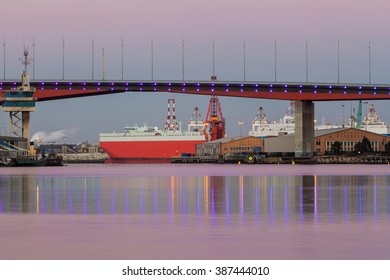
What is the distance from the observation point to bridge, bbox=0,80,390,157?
14125 centimetres

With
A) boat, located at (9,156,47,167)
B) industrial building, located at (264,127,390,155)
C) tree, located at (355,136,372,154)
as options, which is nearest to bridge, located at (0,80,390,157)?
boat, located at (9,156,47,167)

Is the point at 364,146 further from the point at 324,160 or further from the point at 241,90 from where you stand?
the point at 241,90

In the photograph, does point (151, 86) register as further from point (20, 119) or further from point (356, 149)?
point (356, 149)

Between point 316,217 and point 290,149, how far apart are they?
495ft

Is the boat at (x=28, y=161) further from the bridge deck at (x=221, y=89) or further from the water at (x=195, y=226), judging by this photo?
the water at (x=195, y=226)

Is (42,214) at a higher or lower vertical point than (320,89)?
lower

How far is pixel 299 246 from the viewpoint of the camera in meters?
21.7

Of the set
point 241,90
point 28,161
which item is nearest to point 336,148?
point 241,90

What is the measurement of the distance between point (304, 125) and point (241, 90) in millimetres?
10731

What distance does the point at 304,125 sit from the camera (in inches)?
5723

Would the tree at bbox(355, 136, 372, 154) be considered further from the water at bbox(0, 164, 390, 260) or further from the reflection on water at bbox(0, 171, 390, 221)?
the water at bbox(0, 164, 390, 260)

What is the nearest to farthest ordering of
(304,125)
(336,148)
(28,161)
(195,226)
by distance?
(195,226)
(28,161)
(304,125)
(336,148)
